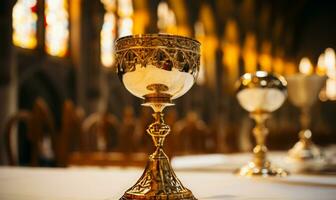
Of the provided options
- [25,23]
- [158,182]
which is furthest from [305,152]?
[25,23]

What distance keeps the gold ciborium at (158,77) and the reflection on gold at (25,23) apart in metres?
7.67

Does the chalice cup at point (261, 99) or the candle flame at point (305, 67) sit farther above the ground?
the candle flame at point (305, 67)

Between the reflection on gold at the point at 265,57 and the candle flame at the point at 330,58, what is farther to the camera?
the candle flame at the point at 330,58

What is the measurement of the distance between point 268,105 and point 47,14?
26.4 feet

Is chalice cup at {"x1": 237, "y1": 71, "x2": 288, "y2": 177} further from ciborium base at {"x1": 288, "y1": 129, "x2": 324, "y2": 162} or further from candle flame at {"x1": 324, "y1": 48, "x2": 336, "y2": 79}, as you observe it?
candle flame at {"x1": 324, "y1": 48, "x2": 336, "y2": 79}

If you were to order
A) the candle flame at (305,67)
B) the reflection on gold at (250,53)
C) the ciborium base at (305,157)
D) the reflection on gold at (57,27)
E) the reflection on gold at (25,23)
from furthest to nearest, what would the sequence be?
the reflection on gold at (250,53) < the reflection on gold at (57,27) < the reflection on gold at (25,23) < the candle flame at (305,67) < the ciborium base at (305,157)

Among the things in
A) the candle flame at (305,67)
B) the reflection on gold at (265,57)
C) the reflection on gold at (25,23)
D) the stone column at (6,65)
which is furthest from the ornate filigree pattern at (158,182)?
the reflection on gold at (265,57)

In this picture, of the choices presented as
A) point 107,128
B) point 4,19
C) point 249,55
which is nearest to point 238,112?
point 249,55

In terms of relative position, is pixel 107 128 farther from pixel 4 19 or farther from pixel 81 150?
pixel 4 19

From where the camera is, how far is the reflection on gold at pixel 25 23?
8.33 m

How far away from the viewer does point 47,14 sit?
9102 mm

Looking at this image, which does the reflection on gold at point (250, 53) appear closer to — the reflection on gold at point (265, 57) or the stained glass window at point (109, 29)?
the reflection on gold at point (265, 57)

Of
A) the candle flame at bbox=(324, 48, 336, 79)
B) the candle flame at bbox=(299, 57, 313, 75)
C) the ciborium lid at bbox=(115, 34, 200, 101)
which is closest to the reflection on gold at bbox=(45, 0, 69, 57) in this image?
the candle flame at bbox=(299, 57, 313, 75)

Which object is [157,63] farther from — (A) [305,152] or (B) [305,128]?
(B) [305,128]
